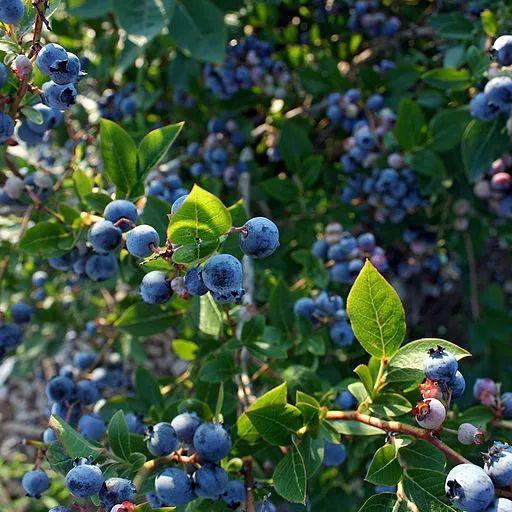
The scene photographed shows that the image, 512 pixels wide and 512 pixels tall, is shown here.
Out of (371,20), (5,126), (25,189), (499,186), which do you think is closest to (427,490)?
(5,126)

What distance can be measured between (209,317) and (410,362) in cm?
51

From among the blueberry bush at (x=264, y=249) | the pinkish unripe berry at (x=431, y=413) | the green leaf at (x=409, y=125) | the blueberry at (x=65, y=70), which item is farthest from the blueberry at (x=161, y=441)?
the green leaf at (x=409, y=125)

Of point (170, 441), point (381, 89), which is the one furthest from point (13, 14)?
point (381, 89)

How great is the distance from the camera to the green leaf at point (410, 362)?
1147mm

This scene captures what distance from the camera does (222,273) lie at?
3.23ft

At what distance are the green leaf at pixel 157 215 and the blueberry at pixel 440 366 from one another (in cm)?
59

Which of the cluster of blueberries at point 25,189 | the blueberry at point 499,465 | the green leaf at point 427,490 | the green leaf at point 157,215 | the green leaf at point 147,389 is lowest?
the green leaf at point 147,389

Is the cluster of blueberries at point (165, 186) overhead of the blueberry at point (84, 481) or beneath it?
beneath

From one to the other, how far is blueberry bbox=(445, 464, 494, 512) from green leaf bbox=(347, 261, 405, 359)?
0.26 m

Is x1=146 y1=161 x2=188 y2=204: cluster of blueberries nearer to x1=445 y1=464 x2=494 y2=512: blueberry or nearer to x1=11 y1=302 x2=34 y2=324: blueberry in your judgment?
x1=11 y1=302 x2=34 y2=324: blueberry

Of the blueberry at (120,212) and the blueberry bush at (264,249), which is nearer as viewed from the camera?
the blueberry bush at (264,249)

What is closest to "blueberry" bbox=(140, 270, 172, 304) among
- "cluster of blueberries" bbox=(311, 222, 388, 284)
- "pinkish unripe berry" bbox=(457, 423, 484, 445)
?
"pinkish unripe berry" bbox=(457, 423, 484, 445)

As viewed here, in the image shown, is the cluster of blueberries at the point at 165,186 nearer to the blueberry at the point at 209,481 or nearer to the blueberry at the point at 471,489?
the blueberry at the point at 209,481

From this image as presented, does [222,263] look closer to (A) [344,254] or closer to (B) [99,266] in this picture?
(B) [99,266]
